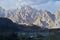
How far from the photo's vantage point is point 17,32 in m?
6.47

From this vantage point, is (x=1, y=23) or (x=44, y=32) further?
(x=1, y=23)

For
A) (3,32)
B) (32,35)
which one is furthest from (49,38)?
(3,32)

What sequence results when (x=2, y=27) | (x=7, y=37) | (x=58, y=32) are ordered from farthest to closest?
(x=2, y=27) < (x=7, y=37) < (x=58, y=32)

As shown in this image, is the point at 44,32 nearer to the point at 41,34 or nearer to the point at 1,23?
the point at 41,34

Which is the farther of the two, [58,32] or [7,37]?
[7,37]

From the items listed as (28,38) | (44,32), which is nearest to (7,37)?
(28,38)

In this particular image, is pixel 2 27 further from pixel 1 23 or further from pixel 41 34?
pixel 41 34

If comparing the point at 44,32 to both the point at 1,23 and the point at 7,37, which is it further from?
the point at 1,23

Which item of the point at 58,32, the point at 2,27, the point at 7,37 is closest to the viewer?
the point at 58,32

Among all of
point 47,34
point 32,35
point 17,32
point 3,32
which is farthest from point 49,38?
point 3,32

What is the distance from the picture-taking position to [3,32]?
6.55m

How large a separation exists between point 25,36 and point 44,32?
1.88 feet

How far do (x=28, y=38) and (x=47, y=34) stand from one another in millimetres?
571

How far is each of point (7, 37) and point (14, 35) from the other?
25cm
